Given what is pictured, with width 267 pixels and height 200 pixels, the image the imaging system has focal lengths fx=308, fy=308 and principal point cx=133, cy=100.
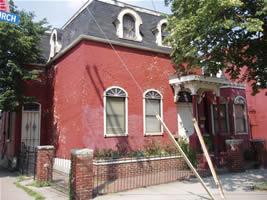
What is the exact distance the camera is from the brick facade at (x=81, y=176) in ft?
28.4

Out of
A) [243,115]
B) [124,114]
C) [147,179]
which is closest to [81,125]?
[124,114]

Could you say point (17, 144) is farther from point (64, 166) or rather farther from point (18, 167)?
point (64, 166)

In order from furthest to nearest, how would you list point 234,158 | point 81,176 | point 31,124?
1. point 31,124
2. point 234,158
3. point 81,176

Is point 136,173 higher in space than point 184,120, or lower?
lower

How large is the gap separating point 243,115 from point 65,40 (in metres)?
11.9

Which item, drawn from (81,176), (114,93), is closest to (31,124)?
(114,93)

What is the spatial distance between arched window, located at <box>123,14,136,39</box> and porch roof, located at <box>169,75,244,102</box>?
123 inches

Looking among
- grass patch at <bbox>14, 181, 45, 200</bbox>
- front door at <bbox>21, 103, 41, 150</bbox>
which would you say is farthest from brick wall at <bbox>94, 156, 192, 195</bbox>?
front door at <bbox>21, 103, 41, 150</bbox>

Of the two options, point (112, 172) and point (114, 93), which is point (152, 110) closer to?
point (114, 93)

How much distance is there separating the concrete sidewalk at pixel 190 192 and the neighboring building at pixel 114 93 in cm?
411

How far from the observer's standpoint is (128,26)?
52.0ft

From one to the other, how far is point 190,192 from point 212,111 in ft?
32.4

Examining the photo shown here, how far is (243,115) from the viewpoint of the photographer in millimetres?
19719

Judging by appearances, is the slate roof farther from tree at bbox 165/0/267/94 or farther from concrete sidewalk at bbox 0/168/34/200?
concrete sidewalk at bbox 0/168/34/200
